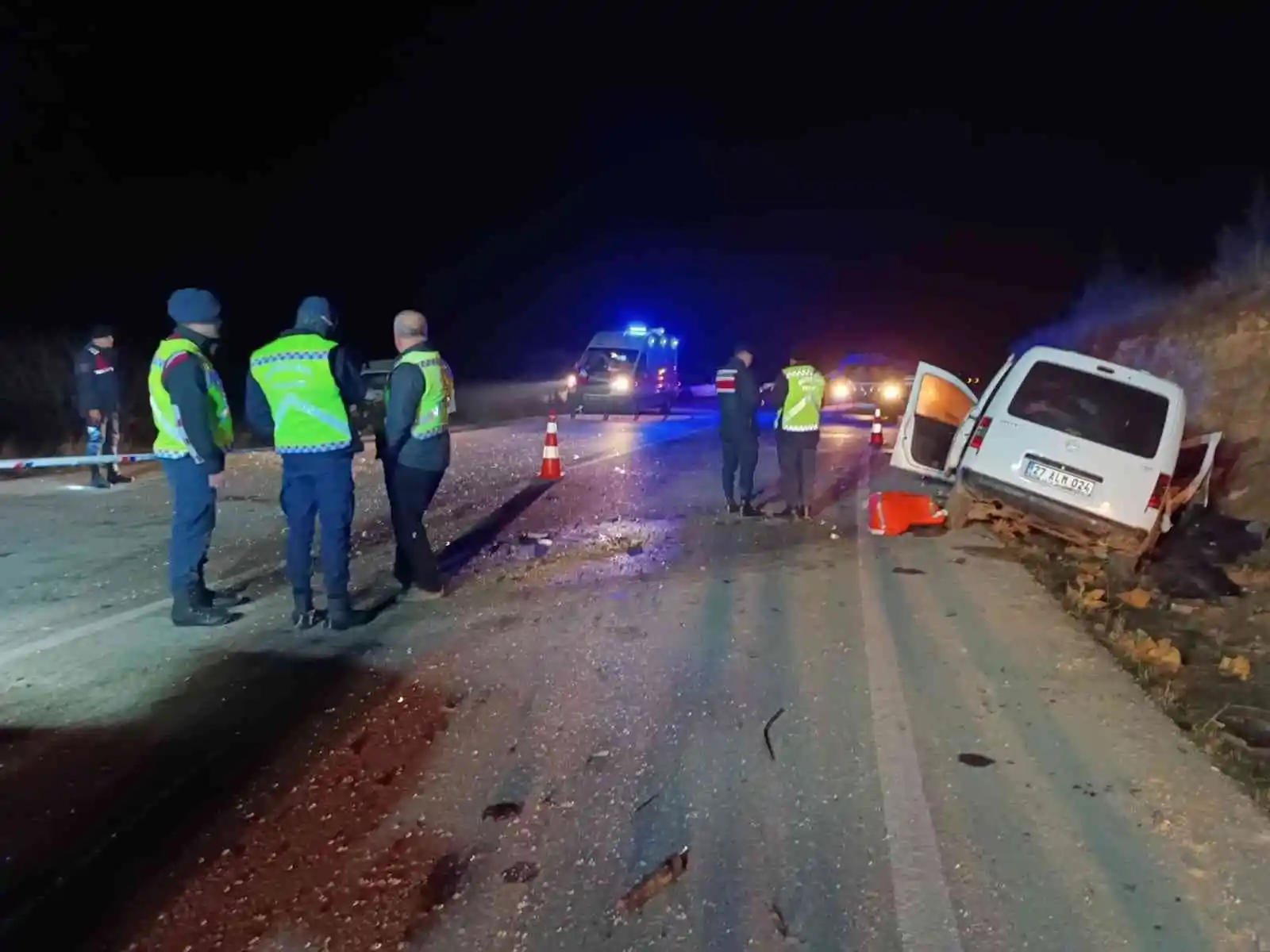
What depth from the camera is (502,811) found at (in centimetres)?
431

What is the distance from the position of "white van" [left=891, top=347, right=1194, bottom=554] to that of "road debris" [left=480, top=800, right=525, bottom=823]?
6184 millimetres

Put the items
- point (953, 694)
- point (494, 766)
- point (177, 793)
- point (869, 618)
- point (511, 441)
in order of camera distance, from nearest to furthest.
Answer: point (177, 793)
point (494, 766)
point (953, 694)
point (869, 618)
point (511, 441)

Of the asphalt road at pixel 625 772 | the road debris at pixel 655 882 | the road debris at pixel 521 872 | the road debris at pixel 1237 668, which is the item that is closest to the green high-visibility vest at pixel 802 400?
the asphalt road at pixel 625 772

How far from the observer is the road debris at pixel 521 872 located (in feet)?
Result: 12.5

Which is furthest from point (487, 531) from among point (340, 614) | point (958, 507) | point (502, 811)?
point (502, 811)

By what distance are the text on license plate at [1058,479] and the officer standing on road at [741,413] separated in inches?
106

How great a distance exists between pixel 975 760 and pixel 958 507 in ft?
18.0

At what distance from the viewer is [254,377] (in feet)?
21.4

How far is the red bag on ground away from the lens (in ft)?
33.9

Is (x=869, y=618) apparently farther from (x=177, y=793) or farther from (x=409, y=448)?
(x=177, y=793)

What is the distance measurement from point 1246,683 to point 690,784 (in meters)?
3.74

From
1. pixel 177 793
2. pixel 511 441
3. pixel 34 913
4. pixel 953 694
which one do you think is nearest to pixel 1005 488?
pixel 953 694

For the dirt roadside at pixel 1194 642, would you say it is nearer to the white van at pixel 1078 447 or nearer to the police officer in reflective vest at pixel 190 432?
the white van at pixel 1078 447

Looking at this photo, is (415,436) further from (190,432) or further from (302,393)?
(190,432)
